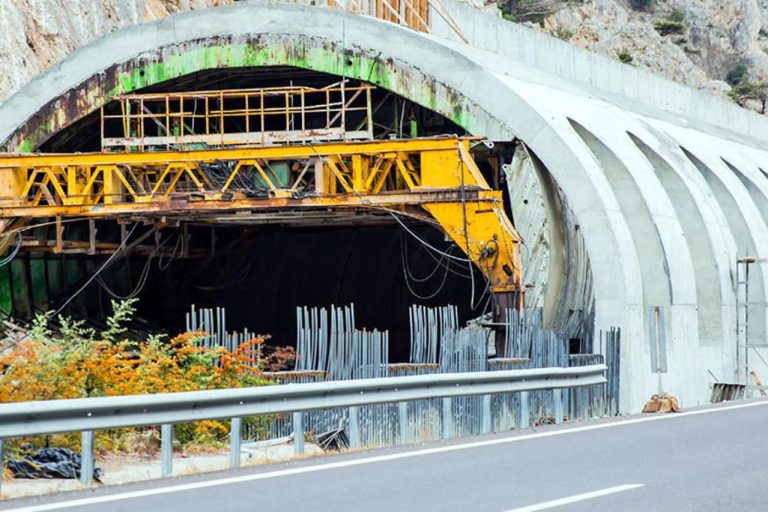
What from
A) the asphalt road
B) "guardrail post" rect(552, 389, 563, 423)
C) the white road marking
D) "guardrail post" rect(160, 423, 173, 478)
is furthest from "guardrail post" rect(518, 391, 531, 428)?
the white road marking

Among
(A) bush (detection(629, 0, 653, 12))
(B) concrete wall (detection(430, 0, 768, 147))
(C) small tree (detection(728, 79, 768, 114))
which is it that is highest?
(A) bush (detection(629, 0, 653, 12))

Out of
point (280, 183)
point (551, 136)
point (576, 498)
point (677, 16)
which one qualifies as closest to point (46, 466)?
point (576, 498)

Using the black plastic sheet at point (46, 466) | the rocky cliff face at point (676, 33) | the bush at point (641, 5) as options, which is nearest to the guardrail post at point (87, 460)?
the black plastic sheet at point (46, 466)

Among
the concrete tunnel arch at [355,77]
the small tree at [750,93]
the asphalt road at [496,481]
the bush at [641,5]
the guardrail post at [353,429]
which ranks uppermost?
the bush at [641,5]

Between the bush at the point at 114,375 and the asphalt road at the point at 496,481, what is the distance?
2.49 meters

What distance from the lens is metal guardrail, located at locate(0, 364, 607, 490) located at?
1195cm

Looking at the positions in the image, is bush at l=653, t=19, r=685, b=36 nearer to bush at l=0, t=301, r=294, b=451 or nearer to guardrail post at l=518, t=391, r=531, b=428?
guardrail post at l=518, t=391, r=531, b=428

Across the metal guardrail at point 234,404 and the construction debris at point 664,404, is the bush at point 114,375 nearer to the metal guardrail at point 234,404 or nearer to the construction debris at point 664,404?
the metal guardrail at point 234,404

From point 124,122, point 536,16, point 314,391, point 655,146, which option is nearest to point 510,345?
point 314,391

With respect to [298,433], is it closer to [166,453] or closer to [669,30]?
[166,453]

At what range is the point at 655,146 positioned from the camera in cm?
Answer: 3400

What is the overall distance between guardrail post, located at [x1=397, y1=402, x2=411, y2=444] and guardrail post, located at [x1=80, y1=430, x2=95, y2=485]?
4.47 metres

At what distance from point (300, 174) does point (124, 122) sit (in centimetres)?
432

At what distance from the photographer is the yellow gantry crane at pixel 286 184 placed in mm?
26156
